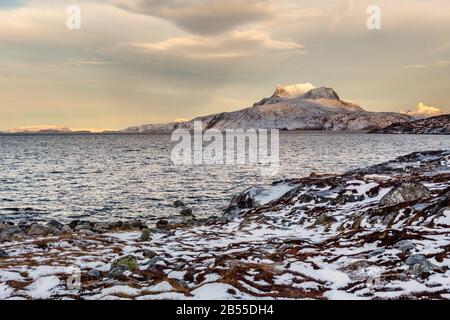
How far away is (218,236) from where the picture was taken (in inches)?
888

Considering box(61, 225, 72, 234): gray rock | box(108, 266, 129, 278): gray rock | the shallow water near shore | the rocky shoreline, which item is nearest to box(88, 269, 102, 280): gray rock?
the rocky shoreline

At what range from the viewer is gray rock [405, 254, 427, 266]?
44.6ft

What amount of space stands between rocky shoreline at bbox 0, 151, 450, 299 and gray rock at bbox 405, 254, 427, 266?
0.05 m

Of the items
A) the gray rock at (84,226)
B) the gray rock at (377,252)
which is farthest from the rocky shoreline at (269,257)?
the gray rock at (84,226)

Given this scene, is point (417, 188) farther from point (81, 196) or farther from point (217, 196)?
point (81, 196)

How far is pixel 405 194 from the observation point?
23375 mm

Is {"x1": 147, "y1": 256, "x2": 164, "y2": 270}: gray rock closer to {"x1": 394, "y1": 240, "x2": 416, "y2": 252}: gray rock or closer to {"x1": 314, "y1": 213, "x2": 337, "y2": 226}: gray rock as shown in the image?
{"x1": 394, "y1": 240, "x2": 416, "y2": 252}: gray rock

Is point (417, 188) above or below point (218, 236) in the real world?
above

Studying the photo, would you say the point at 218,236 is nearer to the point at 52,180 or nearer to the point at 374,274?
the point at 374,274

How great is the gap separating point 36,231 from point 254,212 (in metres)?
15.0
